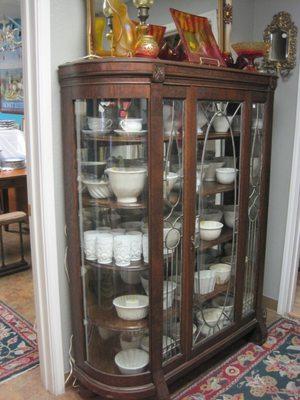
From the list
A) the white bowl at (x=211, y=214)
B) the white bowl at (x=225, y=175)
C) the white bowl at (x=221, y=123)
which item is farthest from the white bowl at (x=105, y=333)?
the white bowl at (x=221, y=123)

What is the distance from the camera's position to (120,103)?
151 centimetres

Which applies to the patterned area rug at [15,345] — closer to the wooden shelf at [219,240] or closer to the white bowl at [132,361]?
the white bowl at [132,361]

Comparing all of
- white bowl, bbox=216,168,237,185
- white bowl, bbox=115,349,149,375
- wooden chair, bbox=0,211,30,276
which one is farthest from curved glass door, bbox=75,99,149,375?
wooden chair, bbox=0,211,30,276

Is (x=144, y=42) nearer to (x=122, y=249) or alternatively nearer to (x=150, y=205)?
(x=150, y=205)

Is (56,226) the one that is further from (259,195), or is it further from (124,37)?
(259,195)

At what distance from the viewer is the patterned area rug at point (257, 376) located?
1.89 meters

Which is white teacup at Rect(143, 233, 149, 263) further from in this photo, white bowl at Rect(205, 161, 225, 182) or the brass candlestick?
the brass candlestick

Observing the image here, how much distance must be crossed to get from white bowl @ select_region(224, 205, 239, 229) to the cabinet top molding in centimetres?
66

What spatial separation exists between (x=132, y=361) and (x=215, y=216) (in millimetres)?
837

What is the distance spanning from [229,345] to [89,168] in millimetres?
1325

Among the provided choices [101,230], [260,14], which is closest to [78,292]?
[101,230]

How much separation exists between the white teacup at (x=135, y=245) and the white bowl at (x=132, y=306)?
0.19 metres

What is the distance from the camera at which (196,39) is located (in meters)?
1.81

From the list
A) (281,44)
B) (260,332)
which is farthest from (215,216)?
(281,44)
